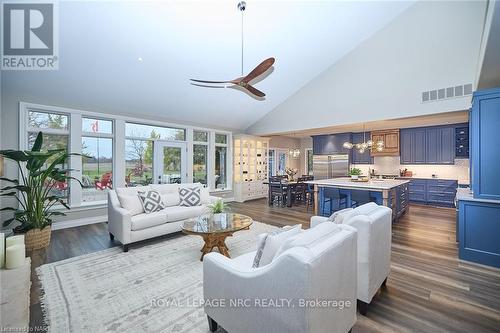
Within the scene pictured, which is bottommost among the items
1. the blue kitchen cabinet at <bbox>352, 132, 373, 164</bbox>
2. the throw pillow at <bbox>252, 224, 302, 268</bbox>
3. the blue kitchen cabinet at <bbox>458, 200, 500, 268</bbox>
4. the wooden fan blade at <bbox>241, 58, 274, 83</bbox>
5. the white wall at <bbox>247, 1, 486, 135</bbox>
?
the blue kitchen cabinet at <bbox>458, 200, 500, 268</bbox>

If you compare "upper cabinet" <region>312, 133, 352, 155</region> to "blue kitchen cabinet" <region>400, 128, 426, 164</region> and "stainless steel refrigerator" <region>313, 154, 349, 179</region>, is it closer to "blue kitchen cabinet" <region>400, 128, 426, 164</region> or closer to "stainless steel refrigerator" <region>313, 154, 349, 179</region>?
"stainless steel refrigerator" <region>313, 154, 349, 179</region>

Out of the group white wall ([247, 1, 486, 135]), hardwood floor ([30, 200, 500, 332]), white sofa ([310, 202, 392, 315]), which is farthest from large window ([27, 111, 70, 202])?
white wall ([247, 1, 486, 135])

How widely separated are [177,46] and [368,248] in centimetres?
459

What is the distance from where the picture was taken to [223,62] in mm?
5055

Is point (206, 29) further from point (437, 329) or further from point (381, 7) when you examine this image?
point (437, 329)

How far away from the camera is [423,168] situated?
7.64 metres

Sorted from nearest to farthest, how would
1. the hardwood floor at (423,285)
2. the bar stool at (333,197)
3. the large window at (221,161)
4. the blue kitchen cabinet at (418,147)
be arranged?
the hardwood floor at (423,285) < the bar stool at (333,197) < the blue kitchen cabinet at (418,147) < the large window at (221,161)

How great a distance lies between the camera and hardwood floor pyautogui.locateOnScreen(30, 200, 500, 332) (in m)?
1.93

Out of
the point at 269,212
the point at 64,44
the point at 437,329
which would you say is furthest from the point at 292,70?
the point at 437,329

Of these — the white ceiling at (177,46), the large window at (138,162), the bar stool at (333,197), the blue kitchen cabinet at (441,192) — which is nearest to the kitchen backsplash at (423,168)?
the blue kitchen cabinet at (441,192)

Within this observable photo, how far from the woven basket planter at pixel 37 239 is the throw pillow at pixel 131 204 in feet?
4.03

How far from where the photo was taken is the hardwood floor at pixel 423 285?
1.93 metres

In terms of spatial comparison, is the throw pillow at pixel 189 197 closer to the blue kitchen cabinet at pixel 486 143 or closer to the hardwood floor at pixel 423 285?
the hardwood floor at pixel 423 285

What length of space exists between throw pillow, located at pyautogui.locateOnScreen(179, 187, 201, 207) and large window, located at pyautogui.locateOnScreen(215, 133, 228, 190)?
127 inches
